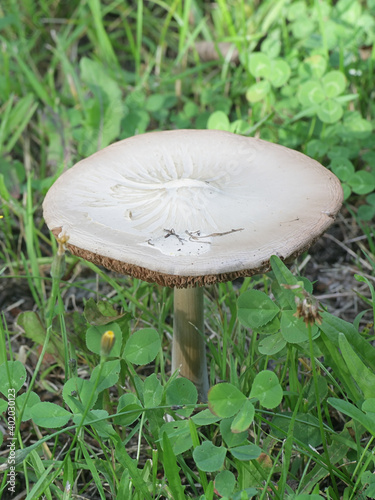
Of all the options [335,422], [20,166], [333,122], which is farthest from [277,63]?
[335,422]

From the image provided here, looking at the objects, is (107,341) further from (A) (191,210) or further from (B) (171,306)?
(B) (171,306)

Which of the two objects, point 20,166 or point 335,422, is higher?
point 20,166

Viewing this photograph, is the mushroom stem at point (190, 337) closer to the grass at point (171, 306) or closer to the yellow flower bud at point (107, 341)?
the grass at point (171, 306)

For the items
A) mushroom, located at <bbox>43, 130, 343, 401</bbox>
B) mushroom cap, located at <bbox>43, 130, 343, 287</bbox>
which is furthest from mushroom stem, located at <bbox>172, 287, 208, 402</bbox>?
mushroom cap, located at <bbox>43, 130, 343, 287</bbox>

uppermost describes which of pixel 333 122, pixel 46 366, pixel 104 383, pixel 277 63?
pixel 277 63

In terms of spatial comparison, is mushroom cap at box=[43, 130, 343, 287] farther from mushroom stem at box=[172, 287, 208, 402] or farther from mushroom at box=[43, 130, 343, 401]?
mushroom stem at box=[172, 287, 208, 402]

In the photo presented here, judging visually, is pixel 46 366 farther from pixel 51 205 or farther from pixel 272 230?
pixel 272 230

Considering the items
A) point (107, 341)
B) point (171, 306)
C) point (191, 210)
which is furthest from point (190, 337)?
point (107, 341)

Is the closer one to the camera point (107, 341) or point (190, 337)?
point (107, 341)
